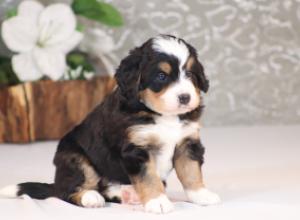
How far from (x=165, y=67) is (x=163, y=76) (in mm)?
30

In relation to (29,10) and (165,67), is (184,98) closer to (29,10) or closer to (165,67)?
(165,67)

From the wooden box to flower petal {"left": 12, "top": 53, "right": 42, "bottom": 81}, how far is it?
0.15ft

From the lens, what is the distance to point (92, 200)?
7.44 feet

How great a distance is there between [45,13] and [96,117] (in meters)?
1.85

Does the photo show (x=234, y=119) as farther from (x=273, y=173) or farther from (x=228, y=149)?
(x=273, y=173)

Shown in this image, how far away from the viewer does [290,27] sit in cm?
450

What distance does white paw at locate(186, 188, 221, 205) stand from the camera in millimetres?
2305

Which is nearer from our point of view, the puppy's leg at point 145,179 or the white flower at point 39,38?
the puppy's leg at point 145,179

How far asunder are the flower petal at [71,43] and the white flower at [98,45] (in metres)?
0.26

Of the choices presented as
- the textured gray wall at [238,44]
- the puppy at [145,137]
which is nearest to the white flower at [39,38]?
the textured gray wall at [238,44]

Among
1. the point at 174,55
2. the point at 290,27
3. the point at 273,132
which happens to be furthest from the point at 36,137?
the point at 174,55

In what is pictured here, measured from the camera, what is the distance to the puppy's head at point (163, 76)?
7.06 feet

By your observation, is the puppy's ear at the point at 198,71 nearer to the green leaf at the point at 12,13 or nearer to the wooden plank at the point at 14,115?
the wooden plank at the point at 14,115

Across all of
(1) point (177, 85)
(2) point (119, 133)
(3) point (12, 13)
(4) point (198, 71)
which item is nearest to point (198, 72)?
(4) point (198, 71)
